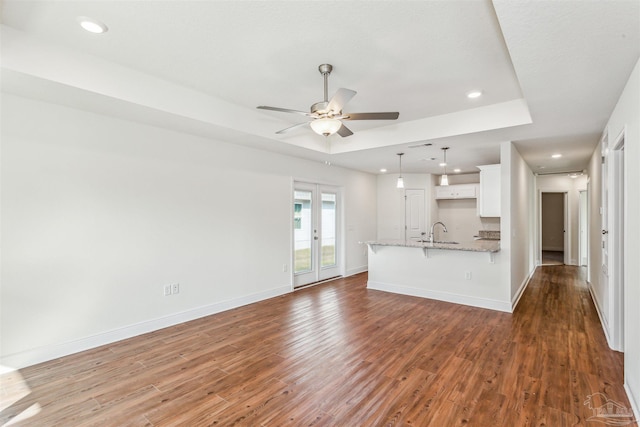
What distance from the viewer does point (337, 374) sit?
278 centimetres

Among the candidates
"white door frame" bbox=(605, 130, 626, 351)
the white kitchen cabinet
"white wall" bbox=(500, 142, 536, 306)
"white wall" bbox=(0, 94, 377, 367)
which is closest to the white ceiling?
"white wall" bbox=(0, 94, 377, 367)

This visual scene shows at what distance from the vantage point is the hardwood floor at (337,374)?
223 centimetres

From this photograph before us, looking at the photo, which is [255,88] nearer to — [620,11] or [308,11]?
[308,11]

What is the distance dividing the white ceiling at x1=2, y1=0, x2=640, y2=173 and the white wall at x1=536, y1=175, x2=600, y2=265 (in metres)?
4.87

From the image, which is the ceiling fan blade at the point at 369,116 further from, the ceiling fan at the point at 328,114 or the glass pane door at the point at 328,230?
the glass pane door at the point at 328,230

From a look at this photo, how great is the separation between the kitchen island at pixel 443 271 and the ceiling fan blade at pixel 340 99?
3250 millimetres

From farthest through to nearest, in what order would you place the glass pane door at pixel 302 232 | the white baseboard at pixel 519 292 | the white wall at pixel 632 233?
the glass pane door at pixel 302 232 < the white baseboard at pixel 519 292 < the white wall at pixel 632 233

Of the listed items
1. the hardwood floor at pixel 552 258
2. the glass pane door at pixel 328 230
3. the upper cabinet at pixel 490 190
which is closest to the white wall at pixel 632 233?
the upper cabinet at pixel 490 190

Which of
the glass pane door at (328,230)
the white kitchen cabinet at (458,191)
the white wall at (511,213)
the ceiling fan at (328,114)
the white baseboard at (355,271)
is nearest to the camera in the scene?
the ceiling fan at (328,114)

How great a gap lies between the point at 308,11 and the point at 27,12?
2.01 metres

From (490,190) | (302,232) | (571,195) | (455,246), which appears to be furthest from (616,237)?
(571,195)

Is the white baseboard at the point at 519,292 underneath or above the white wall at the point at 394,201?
underneath

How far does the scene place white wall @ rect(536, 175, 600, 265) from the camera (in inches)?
326

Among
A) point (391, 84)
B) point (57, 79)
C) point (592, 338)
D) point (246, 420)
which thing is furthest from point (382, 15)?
point (592, 338)
